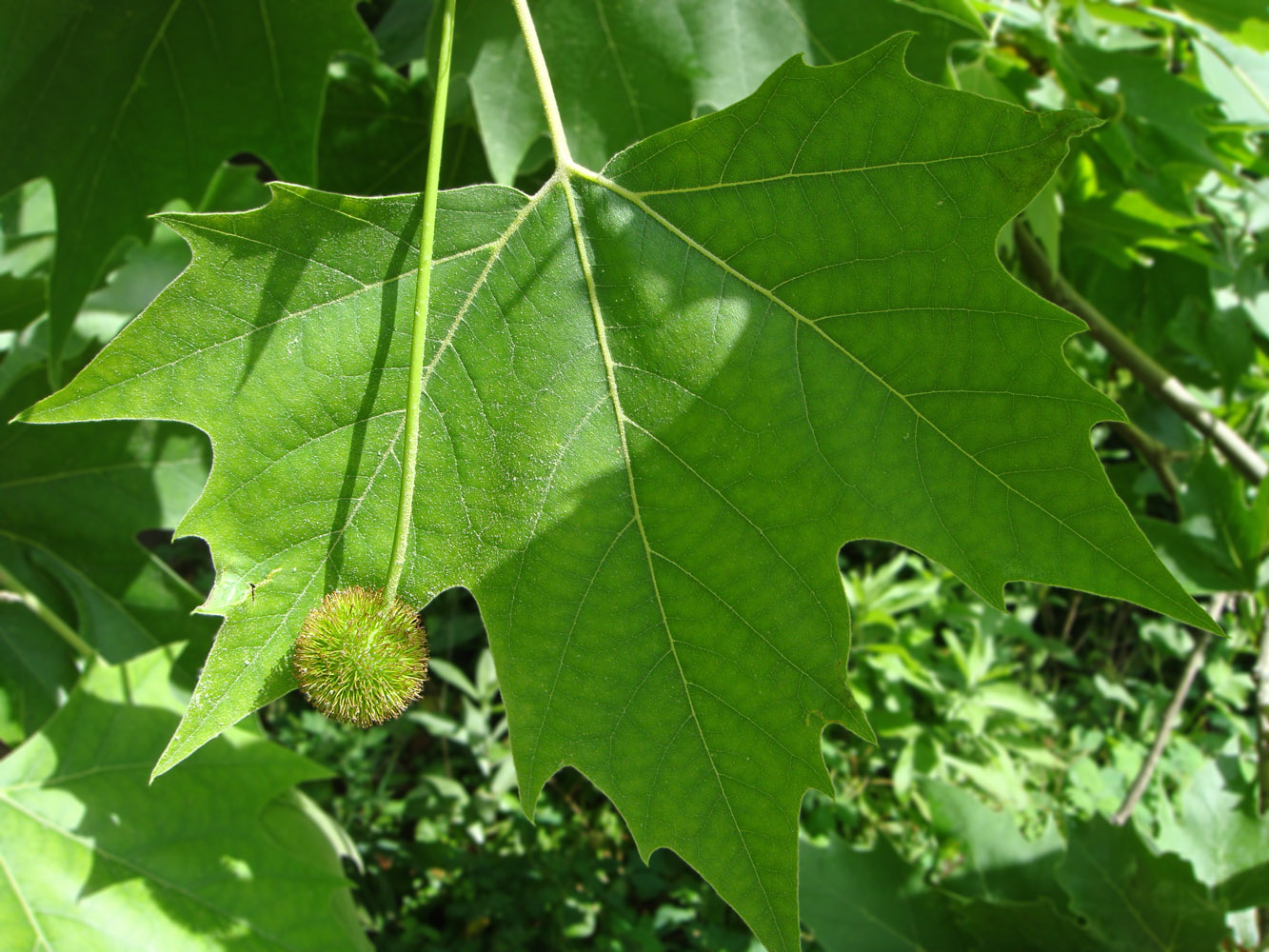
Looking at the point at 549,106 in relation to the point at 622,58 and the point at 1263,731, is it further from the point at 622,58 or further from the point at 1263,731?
the point at 1263,731

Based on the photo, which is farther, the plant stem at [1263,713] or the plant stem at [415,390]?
the plant stem at [1263,713]

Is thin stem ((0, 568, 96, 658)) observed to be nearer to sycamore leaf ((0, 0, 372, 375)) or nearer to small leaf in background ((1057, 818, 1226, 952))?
sycamore leaf ((0, 0, 372, 375))

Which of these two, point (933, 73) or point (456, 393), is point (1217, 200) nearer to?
point (933, 73)

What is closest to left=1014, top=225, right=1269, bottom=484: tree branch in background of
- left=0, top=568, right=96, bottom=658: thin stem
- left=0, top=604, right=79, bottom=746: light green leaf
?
left=0, top=568, right=96, bottom=658: thin stem

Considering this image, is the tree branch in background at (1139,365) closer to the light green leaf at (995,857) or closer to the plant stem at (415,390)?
the light green leaf at (995,857)

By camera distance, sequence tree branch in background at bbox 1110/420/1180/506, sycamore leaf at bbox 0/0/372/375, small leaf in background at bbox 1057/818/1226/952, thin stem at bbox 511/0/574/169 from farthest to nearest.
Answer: tree branch in background at bbox 1110/420/1180/506 < small leaf in background at bbox 1057/818/1226/952 < sycamore leaf at bbox 0/0/372/375 < thin stem at bbox 511/0/574/169

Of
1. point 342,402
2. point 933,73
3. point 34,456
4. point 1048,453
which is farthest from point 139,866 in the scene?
point 933,73

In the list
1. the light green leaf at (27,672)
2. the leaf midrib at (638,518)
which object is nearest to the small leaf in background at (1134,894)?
the leaf midrib at (638,518)
